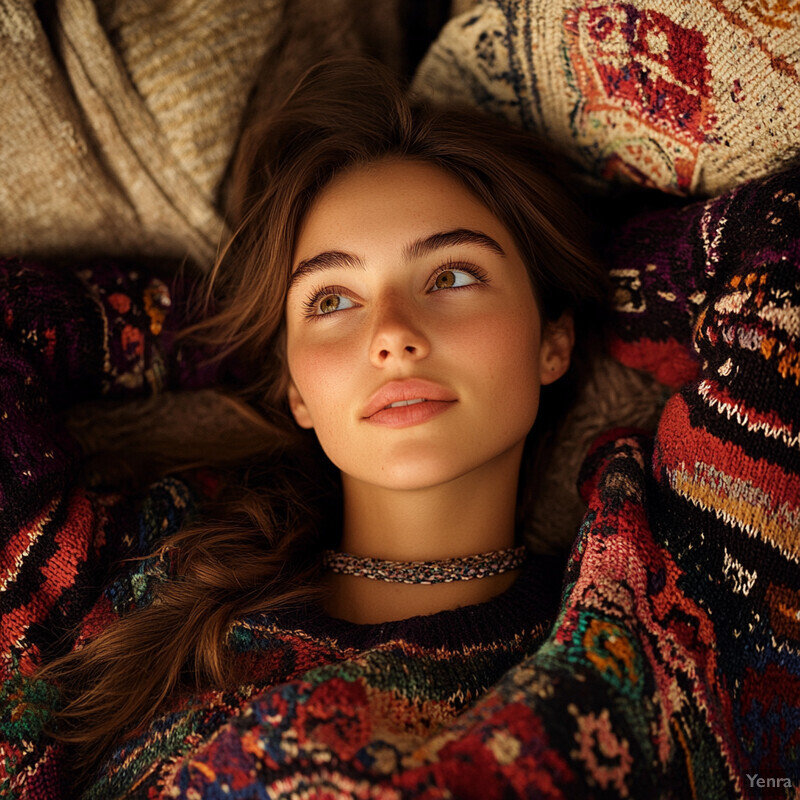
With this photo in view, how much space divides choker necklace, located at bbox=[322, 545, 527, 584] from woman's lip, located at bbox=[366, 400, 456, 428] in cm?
27

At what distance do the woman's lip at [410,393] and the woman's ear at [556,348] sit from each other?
0.28 m

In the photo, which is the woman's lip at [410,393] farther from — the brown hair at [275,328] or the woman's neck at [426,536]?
the brown hair at [275,328]

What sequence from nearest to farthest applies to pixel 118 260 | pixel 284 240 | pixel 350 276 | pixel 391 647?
pixel 391 647 → pixel 350 276 → pixel 284 240 → pixel 118 260

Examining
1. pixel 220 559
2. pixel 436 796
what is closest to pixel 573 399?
pixel 220 559

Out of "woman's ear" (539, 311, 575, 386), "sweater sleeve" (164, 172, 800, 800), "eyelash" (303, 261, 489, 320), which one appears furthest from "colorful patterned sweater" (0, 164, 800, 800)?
"eyelash" (303, 261, 489, 320)

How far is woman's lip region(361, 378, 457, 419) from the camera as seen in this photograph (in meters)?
1.05

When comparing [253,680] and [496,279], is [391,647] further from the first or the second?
[496,279]

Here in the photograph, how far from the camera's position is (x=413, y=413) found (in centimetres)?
106

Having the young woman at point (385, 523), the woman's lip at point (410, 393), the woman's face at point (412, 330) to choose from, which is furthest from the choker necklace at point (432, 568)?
the woman's lip at point (410, 393)

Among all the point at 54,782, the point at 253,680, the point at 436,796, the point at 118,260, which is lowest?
the point at 54,782

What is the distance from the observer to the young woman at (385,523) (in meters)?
0.84

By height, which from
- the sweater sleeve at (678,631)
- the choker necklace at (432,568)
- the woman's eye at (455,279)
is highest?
the woman's eye at (455,279)

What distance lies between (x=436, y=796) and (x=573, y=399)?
2.89 feet

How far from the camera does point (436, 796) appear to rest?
74 cm
